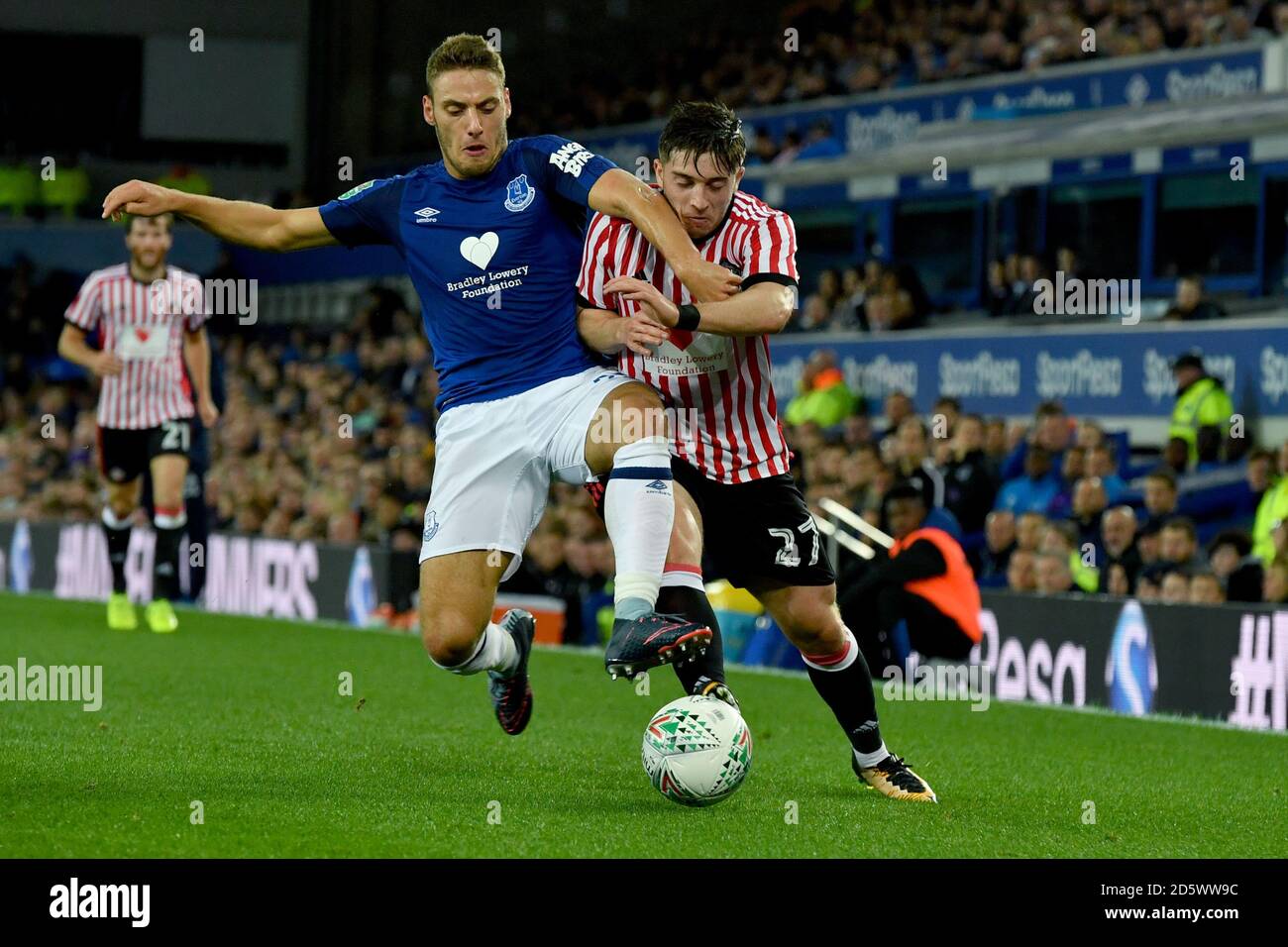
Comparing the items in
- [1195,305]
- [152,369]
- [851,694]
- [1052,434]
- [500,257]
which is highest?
[1195,305]

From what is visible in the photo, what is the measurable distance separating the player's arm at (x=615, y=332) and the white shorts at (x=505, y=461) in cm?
12

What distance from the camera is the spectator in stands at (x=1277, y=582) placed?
9906mm

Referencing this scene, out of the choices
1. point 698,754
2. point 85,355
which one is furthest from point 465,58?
point 85,355

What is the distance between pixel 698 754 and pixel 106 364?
6783 mm

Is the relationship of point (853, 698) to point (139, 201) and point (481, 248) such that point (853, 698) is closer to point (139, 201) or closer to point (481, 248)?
point (481, 248)

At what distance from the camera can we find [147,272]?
11547mm

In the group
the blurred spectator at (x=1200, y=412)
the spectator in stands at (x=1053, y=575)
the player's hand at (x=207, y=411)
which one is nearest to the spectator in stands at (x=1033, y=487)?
the blurred spectator at (x=1200, y=412)

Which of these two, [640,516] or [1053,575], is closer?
[640,516]

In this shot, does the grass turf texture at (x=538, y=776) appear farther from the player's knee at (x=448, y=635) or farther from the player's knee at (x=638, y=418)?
the player's knee at (x=638, y=418)

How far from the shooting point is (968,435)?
13414 millimetres

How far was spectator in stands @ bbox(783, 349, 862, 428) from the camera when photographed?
1620 centimetres

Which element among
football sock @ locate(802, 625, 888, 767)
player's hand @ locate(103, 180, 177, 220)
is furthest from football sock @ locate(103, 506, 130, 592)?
football sock @ locate(802, 625, 888, 767)
